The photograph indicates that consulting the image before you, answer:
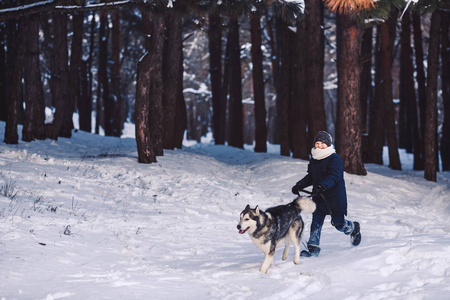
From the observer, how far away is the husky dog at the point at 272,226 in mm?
6301

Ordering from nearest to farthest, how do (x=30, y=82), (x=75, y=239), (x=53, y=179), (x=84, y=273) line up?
(x=84, y=273) < (x=75, y=239) < (x=53, y=179) < (x=30, y=82)

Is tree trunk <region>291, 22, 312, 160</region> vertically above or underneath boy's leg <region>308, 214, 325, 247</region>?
above

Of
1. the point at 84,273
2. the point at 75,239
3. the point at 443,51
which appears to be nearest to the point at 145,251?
the point at 75,239

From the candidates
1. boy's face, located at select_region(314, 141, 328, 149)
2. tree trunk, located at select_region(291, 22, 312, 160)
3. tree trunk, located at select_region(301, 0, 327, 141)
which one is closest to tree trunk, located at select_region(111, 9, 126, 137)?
tree trunk, located at select_region(291, 22, 312, 160)

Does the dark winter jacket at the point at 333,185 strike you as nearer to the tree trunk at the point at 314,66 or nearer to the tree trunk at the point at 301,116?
the tree trunk at the point at 314,66

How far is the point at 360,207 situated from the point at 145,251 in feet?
21.6

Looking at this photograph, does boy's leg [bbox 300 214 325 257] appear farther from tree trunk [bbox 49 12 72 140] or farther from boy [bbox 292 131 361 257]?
tree trunk [bbox 49 12 72 140]

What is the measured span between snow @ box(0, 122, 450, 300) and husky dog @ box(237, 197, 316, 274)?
304 millimetres

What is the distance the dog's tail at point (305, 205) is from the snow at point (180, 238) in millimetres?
691

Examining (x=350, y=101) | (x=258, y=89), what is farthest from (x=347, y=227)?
(x=258, y=89)

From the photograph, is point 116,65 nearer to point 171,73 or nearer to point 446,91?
point 171,73

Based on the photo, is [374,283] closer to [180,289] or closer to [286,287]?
[286,287]

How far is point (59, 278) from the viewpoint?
19.6 feet

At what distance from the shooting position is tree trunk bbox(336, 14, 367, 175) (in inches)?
641
